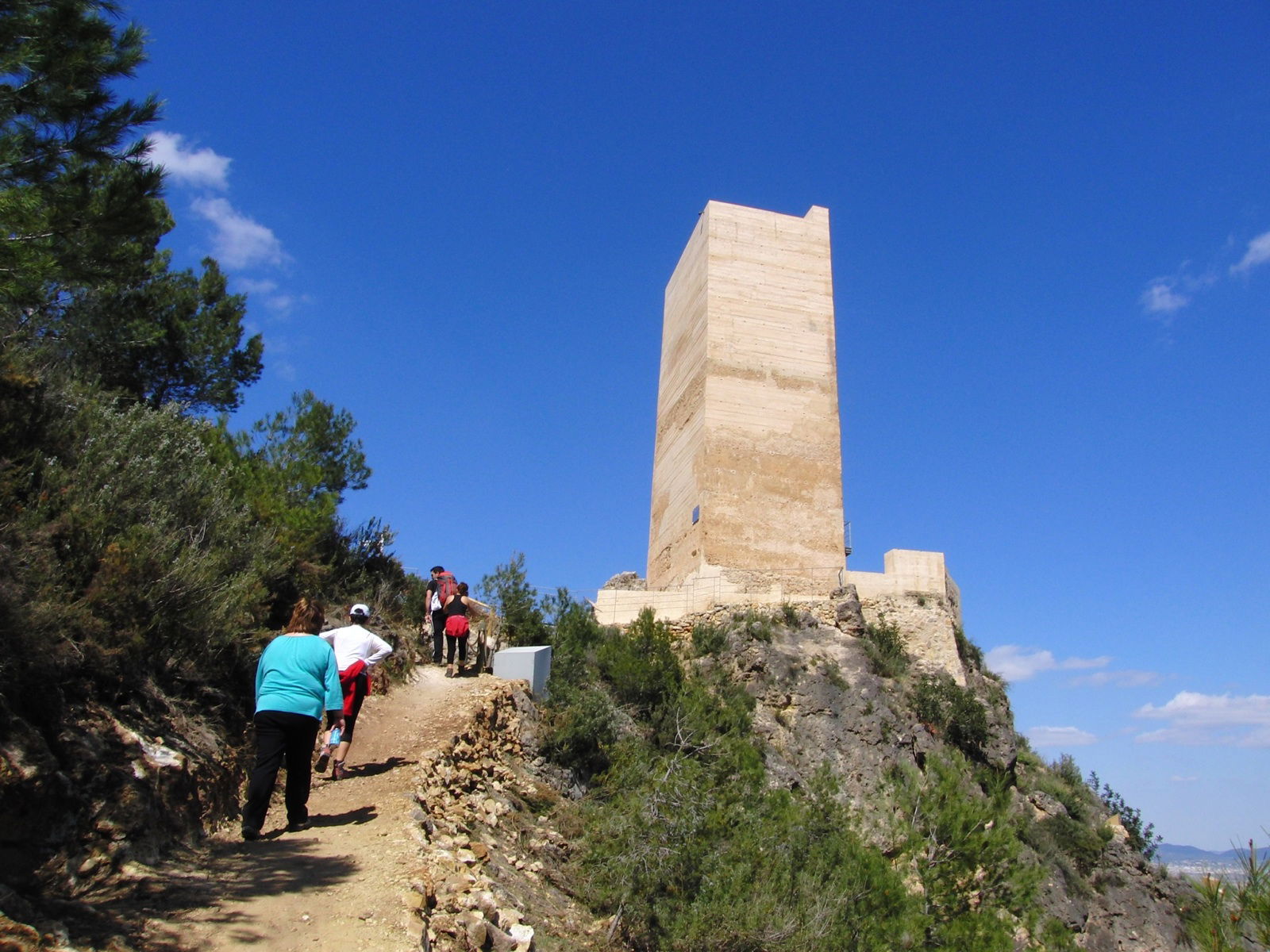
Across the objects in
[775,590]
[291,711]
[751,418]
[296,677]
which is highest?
[751,418]

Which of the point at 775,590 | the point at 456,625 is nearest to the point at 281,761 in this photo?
the point at 456,625

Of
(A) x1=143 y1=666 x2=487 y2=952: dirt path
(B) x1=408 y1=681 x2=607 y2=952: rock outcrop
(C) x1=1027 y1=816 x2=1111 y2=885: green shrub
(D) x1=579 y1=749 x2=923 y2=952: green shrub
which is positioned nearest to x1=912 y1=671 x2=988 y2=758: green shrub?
(C) x1=1027 y1=816 x2=1111 y2=885: green shrub

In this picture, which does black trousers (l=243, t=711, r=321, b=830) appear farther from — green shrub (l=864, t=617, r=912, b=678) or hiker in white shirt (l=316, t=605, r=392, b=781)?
green shrub (l=864, t=617, r=912, b=678)

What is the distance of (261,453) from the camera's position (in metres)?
12.0

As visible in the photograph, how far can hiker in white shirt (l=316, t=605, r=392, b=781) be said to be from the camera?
6.44m

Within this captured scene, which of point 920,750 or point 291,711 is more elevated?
point 291,711

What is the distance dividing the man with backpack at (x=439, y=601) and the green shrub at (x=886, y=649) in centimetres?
790

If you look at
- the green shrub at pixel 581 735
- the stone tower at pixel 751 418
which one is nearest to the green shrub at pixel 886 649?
the stone tower at pixel 751 418

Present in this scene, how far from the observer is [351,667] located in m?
6.44

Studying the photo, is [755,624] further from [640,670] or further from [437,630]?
[437,630]

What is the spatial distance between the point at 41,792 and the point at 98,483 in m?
3.49

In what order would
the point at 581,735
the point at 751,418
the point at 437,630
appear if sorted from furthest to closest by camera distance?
the point at 751,418 → the point at 437,630 → the point at 581,735

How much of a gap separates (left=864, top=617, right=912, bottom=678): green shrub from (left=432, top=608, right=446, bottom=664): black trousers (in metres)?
7.88

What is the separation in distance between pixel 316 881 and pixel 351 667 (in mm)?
1949
